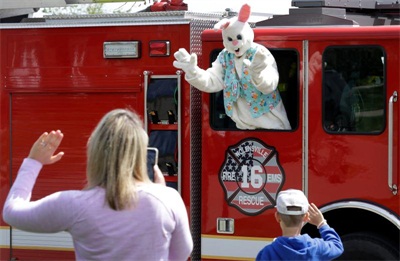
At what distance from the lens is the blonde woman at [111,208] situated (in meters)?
3.47

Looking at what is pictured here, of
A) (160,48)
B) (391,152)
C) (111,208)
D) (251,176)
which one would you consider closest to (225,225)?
(251,176)

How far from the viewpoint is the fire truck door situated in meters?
6.33

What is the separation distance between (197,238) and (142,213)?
11.6 feet

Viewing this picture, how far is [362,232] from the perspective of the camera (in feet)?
21.6

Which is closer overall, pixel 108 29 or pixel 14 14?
pixel 108 29

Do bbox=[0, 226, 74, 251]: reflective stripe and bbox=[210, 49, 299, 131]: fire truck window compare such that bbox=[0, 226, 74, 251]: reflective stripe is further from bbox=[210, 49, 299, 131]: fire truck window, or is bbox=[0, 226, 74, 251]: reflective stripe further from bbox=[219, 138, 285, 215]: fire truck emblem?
bbox=[210, 49, 299, 131]: fire truck window

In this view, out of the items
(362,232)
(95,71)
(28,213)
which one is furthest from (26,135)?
(28,213)

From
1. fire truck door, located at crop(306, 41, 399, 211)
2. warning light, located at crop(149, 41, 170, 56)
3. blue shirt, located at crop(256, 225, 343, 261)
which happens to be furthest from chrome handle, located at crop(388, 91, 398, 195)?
blue shirt, located at crop(256, 225, 343, 261)

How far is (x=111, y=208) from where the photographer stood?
3494mm

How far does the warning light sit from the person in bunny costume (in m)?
0.47

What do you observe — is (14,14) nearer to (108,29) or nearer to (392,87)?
(108,29)

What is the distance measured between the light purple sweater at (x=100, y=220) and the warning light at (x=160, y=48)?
360 centimetres

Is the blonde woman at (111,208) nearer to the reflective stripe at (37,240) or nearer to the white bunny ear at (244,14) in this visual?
the white bunny ear at (244,14)

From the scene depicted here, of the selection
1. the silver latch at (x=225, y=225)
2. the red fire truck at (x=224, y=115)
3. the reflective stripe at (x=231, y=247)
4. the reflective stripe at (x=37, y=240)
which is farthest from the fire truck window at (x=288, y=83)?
the reflective stripe at (x=37, y=240)
